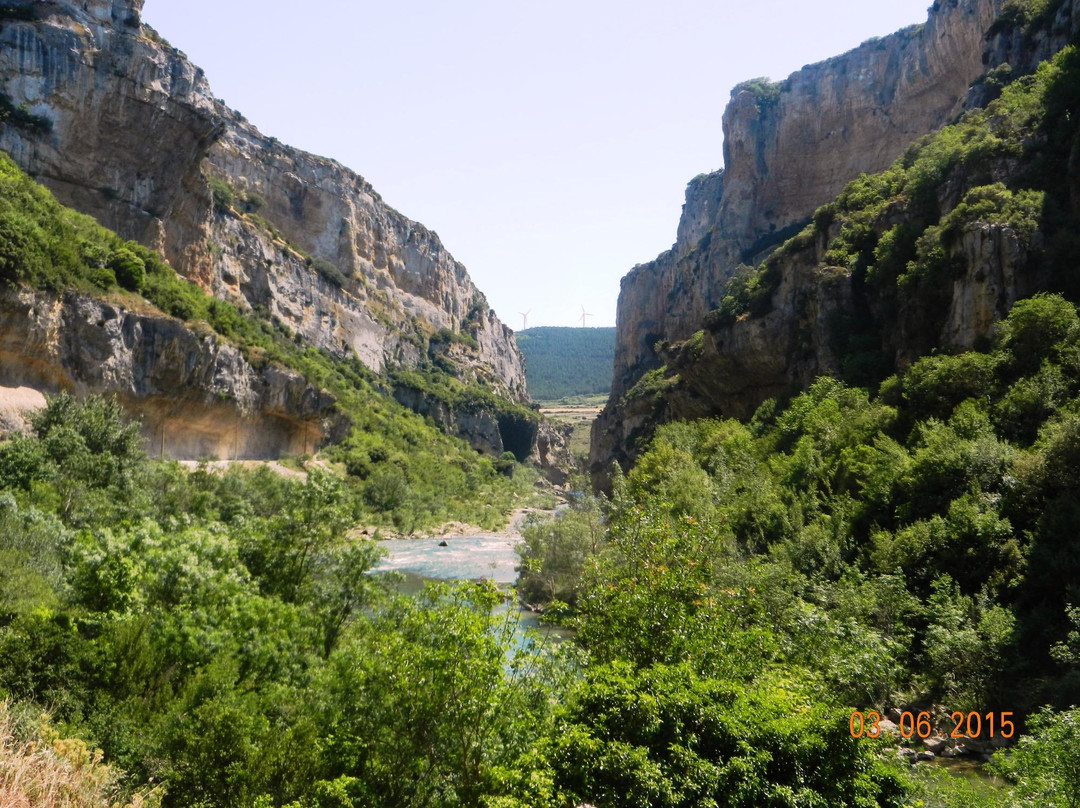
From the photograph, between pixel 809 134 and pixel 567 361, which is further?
pixel 567 361

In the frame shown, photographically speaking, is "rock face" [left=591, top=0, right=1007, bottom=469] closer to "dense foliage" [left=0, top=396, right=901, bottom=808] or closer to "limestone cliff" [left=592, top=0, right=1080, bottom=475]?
"limestone cliff" [left=592, top=0, right=1080, bottom=475]

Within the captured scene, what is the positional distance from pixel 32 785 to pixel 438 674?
411cm

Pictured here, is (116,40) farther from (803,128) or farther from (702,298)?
(803,128)

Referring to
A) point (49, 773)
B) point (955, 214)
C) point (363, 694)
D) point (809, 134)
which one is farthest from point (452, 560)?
point (809, 134)

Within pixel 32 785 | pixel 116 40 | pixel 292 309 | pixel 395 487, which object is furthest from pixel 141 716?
pixel 292 309

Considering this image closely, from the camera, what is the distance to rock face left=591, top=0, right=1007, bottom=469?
55.3 m

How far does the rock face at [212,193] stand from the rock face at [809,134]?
38.1 m

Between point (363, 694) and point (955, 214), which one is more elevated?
point (955, 214)

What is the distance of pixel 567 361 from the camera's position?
176125 mm

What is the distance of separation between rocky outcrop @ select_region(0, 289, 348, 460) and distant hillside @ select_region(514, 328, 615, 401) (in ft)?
374

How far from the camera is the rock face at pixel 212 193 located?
4575 cm

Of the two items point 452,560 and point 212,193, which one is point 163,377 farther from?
point 212,193

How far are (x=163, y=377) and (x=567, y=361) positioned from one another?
458ft

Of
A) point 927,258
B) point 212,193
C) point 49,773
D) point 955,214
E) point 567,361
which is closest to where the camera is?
point 49,773
